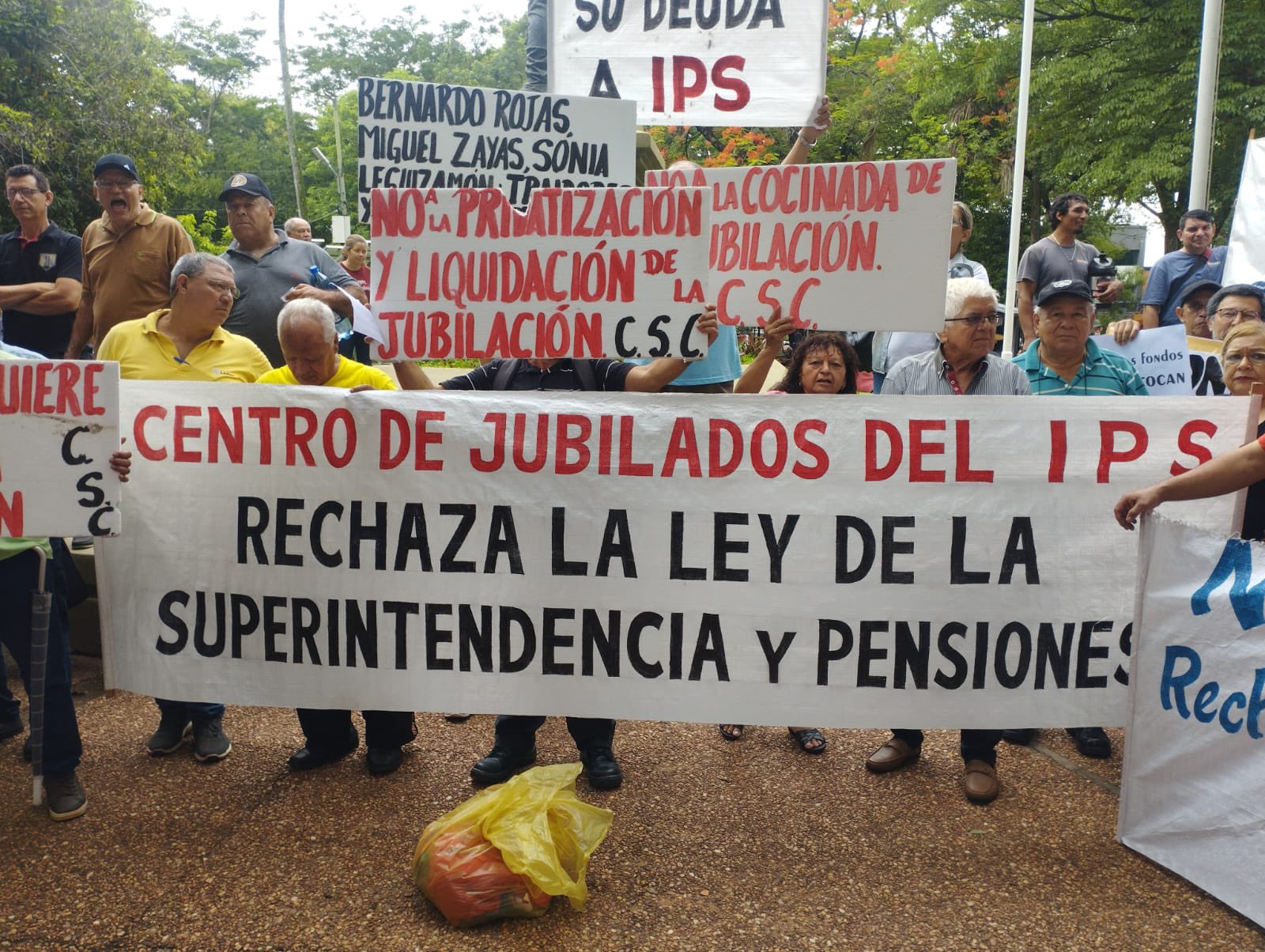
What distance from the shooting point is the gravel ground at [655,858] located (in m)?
2.94

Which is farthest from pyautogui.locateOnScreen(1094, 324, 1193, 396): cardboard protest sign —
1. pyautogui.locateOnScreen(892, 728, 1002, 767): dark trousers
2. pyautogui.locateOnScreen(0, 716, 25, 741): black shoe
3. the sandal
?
pyautogui.locateOnScreen(0, 716, 25, 741): black shoe

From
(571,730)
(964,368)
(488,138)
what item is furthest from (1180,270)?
(571,730)

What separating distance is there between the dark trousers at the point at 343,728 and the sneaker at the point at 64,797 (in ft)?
2.50

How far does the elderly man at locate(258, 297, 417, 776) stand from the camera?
12.5 ft

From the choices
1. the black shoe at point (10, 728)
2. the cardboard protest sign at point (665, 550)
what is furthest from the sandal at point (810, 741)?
the black shoe at point (10, 728)

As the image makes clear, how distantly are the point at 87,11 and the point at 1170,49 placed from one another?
1894 cm

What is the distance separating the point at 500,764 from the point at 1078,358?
2751mm

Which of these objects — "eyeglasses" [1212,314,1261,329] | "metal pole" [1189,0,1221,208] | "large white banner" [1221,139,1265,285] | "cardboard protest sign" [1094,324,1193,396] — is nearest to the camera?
"eyeglasses" [1212,314,1261,329]

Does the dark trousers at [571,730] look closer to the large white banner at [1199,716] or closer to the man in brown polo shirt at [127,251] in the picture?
the large white banner at [1199,716]

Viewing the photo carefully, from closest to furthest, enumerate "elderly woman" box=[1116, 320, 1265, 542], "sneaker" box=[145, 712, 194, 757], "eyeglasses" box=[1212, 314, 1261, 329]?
"elderly woman" box=[1116, 320, 1265, 542]
"sneaker" box=[145, 712, 194, 757]
"eyeglasses" box=[1212, 314, 1261, 329]

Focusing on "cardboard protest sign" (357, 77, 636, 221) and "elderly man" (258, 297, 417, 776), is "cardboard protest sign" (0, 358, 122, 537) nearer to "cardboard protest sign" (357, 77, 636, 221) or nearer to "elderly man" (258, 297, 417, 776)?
"elderly man" (258, 297, 417, 776)

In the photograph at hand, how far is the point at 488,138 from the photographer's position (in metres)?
4.28

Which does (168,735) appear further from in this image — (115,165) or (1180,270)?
(1180,270)

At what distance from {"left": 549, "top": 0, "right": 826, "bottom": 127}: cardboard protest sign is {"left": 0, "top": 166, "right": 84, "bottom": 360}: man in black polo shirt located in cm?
310
